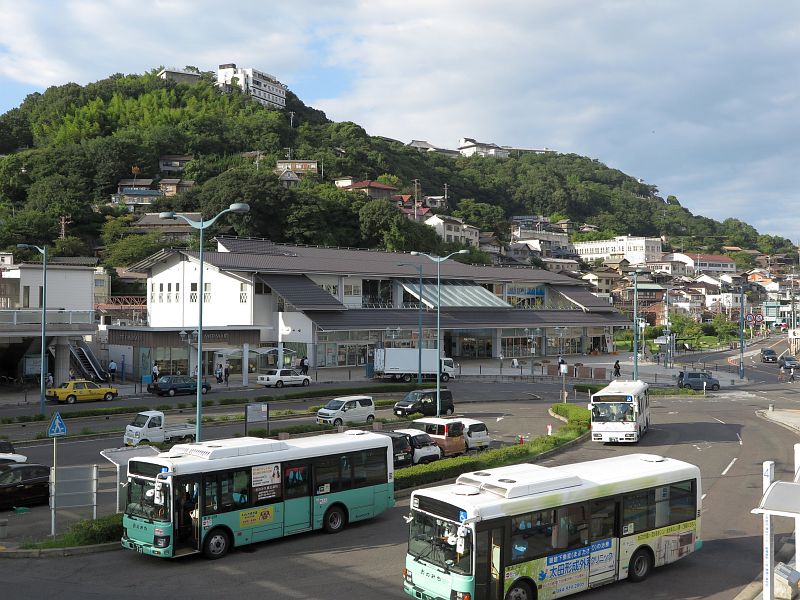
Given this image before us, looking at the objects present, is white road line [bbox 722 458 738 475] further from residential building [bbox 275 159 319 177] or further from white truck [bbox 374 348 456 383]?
residential building [bbox 275 159 319 177]

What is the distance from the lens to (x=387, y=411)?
1577 inches

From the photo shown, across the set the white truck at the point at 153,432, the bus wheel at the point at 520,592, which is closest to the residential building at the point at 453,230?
the white truck at the point at 153,432

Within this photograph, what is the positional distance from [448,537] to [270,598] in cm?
348

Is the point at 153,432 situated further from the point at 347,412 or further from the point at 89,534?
the point at 89,534

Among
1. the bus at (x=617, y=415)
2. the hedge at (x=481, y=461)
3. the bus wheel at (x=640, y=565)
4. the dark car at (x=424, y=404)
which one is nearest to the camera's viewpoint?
the bus wheel at (x=640, y=565)

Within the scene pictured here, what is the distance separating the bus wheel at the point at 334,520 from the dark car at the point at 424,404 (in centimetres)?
1957

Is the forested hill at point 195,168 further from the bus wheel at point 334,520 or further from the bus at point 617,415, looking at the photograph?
the bus wheel at point 334,520

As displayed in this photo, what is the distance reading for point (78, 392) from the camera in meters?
41.9

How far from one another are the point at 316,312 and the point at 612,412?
32.8 meters

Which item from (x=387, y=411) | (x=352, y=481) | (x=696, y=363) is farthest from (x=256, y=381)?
(x=696, y=363)

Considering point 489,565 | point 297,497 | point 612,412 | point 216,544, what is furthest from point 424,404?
point 489,565

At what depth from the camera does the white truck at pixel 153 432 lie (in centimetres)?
2808

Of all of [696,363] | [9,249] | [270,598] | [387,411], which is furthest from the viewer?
[9,249]

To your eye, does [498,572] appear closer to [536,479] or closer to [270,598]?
[536,479]
